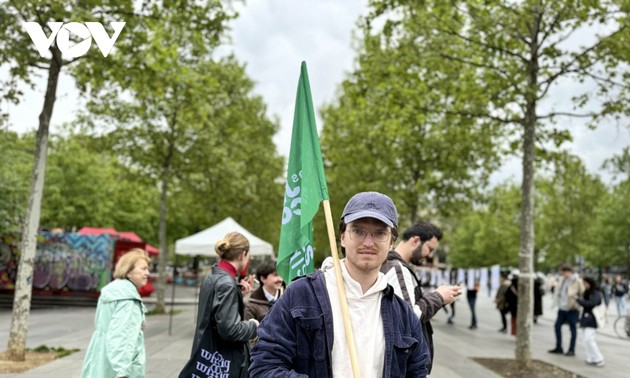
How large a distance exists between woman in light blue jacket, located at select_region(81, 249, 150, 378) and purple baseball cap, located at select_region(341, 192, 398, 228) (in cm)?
257

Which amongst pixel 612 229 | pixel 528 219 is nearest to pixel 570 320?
pixel 528 219

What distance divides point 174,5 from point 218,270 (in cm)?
752

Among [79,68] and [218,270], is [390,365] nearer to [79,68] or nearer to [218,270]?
[218,270]

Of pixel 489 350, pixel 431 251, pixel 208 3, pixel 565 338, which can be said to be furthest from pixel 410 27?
pixel 565 338

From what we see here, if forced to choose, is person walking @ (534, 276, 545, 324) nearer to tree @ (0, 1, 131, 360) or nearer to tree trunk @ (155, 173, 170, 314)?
tree trunk @ (155, 173, 170, 314)

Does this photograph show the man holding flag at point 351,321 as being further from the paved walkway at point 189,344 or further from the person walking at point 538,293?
the person walking at point 538,293

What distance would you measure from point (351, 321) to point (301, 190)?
1387 millimetres

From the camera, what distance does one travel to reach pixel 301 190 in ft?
12.5

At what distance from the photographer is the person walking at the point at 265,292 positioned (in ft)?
18.9

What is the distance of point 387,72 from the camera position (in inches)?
494

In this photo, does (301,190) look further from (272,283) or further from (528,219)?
(528,219)

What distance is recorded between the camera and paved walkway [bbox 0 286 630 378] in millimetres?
10623

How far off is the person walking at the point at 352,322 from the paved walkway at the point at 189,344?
7.76m

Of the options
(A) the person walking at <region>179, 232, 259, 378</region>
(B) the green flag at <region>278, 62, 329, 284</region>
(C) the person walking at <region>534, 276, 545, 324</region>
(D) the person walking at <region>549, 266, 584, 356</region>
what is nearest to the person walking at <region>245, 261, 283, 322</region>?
(A) the person walking at <region>179, 232, 259, 378</region>
